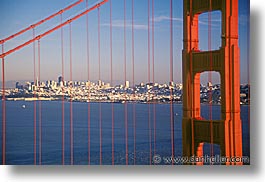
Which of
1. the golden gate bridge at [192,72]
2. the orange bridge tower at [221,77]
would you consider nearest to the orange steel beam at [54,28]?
the golden gate bridge at [192,72]

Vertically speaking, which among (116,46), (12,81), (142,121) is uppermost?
(116,46)

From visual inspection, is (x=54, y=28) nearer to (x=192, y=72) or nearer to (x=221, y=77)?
(x=192, y=72)

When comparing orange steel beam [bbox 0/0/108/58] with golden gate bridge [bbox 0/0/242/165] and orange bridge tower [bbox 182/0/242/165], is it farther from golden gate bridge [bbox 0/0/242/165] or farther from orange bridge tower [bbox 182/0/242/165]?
orange bridge tower [bbox 182/0/242/165]

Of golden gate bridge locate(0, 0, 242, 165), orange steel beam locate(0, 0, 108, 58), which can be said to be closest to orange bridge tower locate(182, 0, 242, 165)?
golden gate bridge locate(0, 0, 242, 165)

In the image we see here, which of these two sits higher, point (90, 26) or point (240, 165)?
point (90, 26)

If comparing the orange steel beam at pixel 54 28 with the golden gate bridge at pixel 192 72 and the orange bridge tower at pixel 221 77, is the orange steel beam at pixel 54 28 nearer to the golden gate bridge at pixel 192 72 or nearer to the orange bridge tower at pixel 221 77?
the golden gate bridge at pixel 192 72

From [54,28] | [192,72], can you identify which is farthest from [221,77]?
[54,28]

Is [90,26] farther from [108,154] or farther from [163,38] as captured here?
[108,154]

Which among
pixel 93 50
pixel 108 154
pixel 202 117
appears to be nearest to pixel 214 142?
pixel 202 117
